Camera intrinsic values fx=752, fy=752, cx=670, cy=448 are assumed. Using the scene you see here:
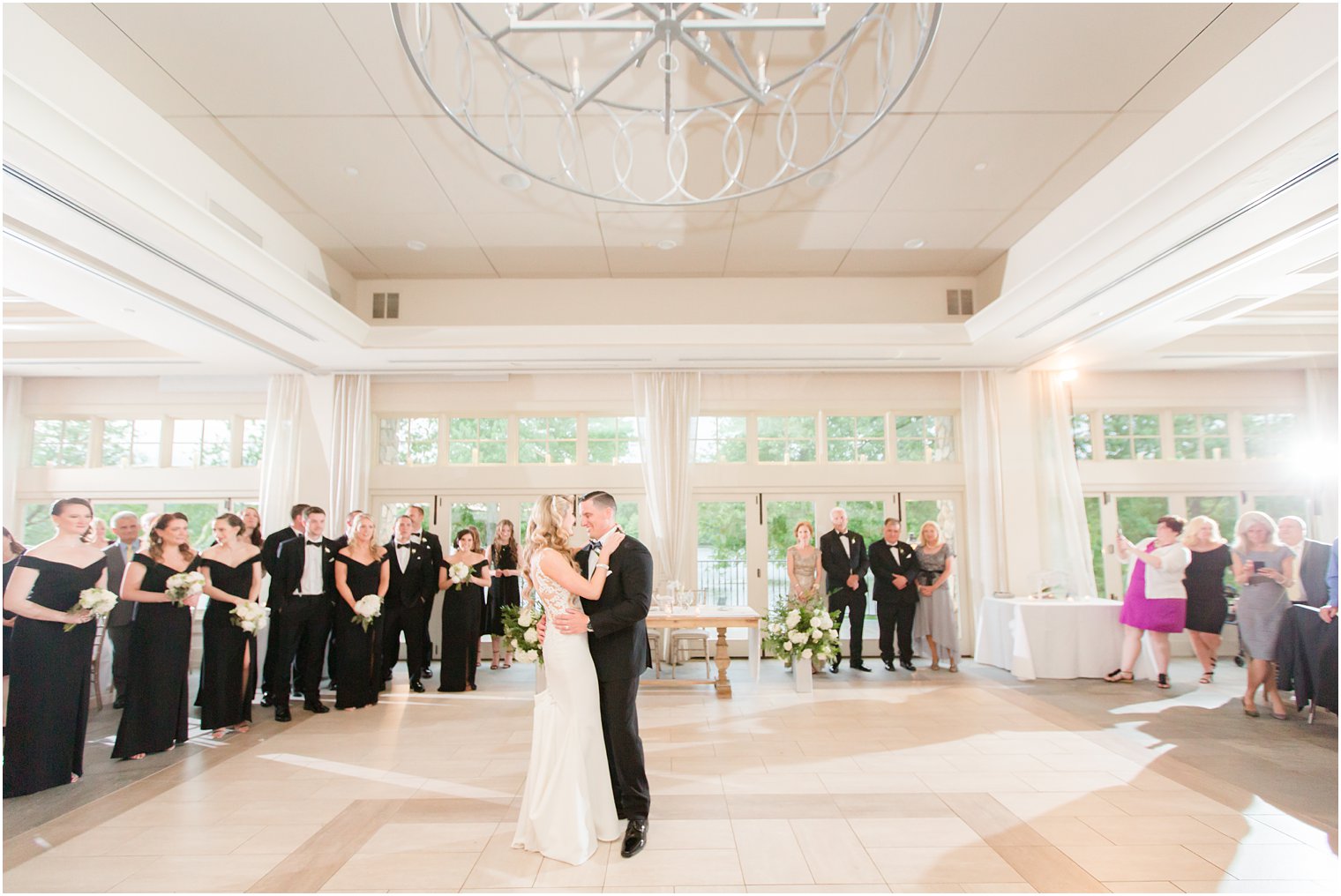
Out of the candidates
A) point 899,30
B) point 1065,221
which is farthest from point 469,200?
point 1065,221

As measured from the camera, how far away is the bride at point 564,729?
340 cm

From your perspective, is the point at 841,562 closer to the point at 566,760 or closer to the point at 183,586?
the point at 566,760

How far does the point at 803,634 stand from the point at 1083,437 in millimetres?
5186

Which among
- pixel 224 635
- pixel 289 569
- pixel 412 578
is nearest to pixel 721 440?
pixel 412 578

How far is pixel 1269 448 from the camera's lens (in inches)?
370

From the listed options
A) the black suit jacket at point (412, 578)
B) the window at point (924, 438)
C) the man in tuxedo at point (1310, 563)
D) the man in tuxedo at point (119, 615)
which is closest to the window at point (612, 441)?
the black suit jacket at point (412, 578)

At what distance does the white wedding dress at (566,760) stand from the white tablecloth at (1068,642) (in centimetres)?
538

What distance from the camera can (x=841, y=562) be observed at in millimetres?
8125

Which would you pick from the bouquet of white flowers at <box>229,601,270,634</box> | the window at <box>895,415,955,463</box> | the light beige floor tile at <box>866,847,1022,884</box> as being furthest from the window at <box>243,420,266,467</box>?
the light beige floor tile at <box>866,847,1022,884</box>

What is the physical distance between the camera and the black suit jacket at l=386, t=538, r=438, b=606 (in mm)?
6984

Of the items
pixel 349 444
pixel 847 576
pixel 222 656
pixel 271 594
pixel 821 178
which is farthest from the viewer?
pixel 349 444

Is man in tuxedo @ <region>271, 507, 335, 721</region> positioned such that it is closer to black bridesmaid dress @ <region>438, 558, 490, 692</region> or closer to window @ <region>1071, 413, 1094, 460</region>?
black bridesmaid dress @ <region>438, 558, 490, 692</region>

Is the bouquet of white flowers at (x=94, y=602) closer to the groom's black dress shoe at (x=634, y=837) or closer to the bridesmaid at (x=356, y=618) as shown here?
the bridesmaid at (x=356, y=618)

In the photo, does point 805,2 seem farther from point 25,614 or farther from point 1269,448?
point 1269,448
